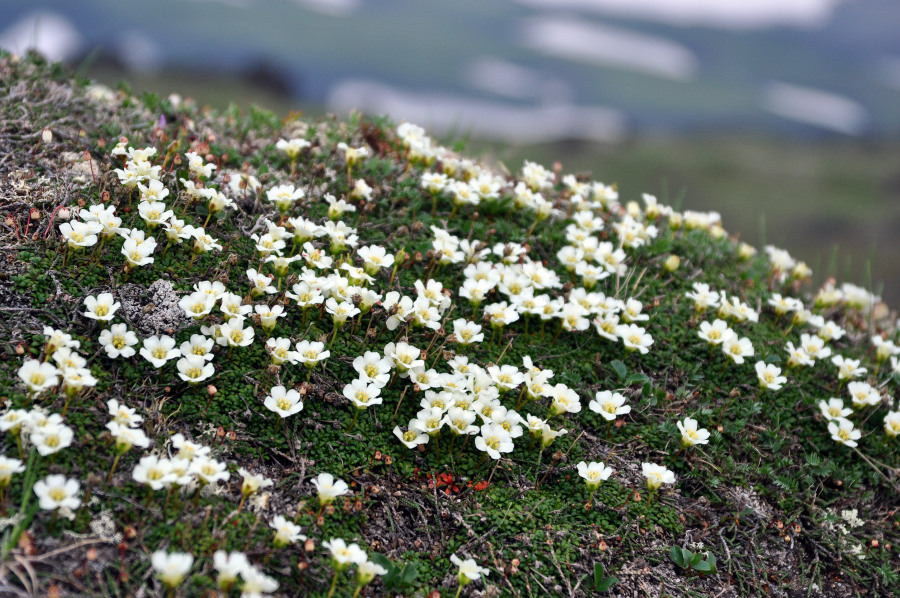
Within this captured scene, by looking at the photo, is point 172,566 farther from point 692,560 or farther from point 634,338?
point 634,338

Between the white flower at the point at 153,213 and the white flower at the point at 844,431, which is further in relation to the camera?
the white flower at the point at 844,431

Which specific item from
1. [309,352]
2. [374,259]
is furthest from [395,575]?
[374,259]

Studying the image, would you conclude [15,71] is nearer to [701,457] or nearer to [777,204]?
[701,457]

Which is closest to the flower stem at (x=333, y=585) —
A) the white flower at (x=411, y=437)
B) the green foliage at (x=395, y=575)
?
the green foliage at (x=395, y=575)

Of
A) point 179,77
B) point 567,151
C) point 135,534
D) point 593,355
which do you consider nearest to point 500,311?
point 593,355

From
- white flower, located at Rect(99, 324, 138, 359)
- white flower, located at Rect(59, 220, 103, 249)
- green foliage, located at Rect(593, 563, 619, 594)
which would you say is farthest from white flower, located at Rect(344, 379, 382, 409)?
white flower, located at Rect(59, 220, 103, 249)

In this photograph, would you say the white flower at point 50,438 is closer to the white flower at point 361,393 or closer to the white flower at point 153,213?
the white flower at point 361,393
